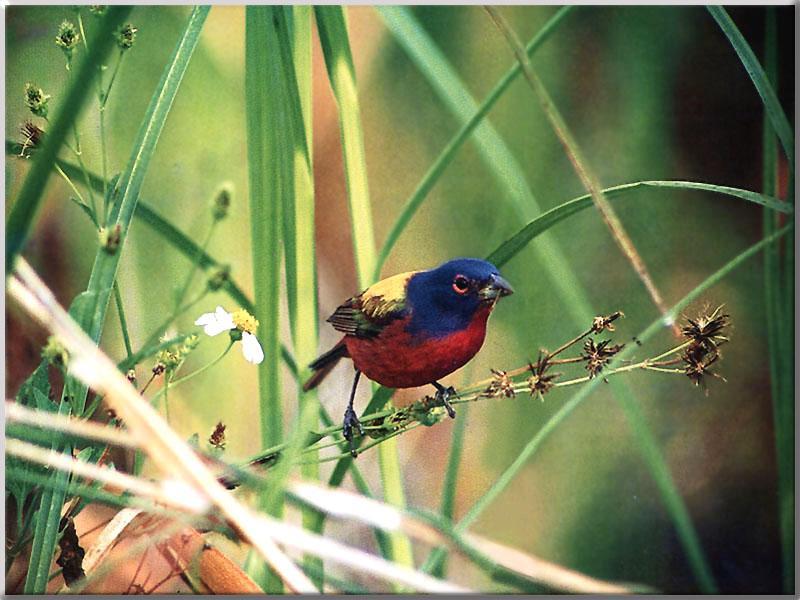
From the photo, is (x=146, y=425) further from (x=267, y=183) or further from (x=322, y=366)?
(x=267, y=183)

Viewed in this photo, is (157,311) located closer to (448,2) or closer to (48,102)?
(48,102)

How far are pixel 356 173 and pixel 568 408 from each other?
534 mm

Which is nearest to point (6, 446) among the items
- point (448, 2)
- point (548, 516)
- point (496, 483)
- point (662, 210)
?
point (496, 483)

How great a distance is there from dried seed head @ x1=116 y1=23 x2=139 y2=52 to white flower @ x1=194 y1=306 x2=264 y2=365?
0.44 m

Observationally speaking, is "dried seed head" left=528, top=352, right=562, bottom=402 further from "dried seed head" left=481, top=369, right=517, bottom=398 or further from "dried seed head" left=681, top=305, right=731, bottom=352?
"dried seed head" left=681, top=305, right=731, bottom=352

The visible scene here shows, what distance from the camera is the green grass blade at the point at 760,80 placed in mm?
1487

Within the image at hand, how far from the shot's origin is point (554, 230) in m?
1.58

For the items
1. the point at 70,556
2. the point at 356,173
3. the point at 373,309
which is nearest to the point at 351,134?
the point at 356,173

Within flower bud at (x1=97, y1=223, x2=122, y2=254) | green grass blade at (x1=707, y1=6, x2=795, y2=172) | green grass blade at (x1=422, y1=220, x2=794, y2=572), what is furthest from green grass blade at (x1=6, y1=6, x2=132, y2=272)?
green grass blade at (x1=707, y1=6, x2=795, y2=172)

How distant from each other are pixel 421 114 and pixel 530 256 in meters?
0.32

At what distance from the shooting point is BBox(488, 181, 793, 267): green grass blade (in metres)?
1.42

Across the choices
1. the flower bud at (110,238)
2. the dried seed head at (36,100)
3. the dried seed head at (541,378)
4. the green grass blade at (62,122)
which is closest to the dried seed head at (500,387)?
the dried seed head at (541,378)

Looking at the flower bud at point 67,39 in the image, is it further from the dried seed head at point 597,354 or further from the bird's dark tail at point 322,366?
the dried seed head at point 597,354

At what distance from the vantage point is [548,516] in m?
1.56
